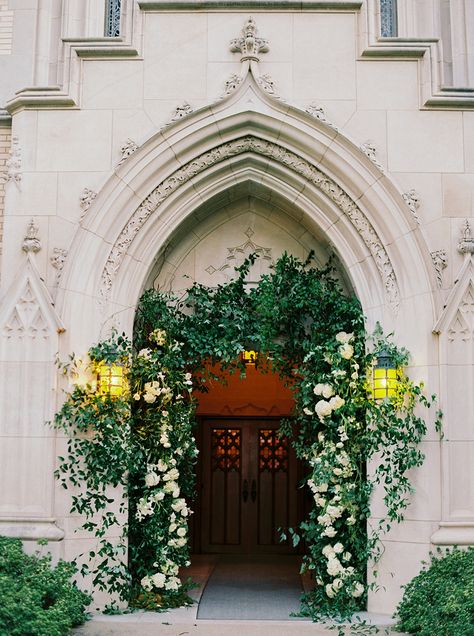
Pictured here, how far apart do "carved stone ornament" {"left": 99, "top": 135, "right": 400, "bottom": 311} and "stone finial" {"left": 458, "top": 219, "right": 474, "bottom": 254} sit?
2.26 feet

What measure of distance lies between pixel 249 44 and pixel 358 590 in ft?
17.7

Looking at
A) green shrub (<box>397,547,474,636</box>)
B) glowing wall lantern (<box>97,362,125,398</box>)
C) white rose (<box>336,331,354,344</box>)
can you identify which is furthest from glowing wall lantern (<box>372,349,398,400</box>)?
glowing wall lantern (<box>97,362,125,398</box>)

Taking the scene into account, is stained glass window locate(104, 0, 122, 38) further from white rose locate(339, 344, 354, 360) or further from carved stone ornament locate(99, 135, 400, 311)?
white rose locate(339, 344, 354, 360)

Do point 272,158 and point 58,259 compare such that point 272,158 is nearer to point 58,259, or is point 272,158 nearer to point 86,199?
point 86,199

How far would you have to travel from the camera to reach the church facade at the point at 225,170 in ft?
24.3

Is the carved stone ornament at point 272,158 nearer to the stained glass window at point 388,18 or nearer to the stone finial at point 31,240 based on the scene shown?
the stone finial at point 31,240

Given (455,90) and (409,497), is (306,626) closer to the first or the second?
(409,497)

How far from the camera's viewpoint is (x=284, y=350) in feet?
26.7

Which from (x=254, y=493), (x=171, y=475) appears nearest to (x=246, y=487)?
(x=254, y=493)

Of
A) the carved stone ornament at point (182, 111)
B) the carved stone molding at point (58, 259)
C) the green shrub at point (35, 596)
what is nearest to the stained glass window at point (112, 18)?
the carved stone ornament at point (182, 111)

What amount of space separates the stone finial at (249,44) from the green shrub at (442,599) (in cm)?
511

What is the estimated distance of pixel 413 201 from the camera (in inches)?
301

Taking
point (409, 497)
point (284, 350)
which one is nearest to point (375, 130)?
point (284, 350)

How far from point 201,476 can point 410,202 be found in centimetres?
648
